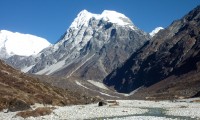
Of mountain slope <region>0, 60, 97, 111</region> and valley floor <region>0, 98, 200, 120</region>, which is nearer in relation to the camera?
valley floor <region>0, 98, 200, 120</region>

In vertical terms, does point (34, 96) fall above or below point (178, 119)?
above

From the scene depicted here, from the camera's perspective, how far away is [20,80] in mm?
137500

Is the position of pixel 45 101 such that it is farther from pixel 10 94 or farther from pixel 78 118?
pixel 78 118

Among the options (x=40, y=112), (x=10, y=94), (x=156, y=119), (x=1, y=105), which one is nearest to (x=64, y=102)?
(x=10, y=94)

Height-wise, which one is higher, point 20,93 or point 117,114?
point 20,93

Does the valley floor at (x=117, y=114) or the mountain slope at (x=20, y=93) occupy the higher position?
the mountain slope at (x=20, y=93)

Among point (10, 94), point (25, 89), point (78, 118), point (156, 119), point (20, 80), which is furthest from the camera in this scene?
point (20, 80)

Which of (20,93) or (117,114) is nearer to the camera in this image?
(117,114)

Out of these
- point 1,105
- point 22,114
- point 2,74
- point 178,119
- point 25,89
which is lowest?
point 178,119

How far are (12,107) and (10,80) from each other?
4100 centimetres

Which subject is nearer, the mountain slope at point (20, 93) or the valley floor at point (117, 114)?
the valley floor at point (117, 114)

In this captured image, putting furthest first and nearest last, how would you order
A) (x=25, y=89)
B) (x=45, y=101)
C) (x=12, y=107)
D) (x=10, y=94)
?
(x=25, y=89), (x=45, y=101), (x=10, y=94), (x=12, y=107)

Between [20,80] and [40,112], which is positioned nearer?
[40,112]

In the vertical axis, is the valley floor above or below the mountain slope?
below
